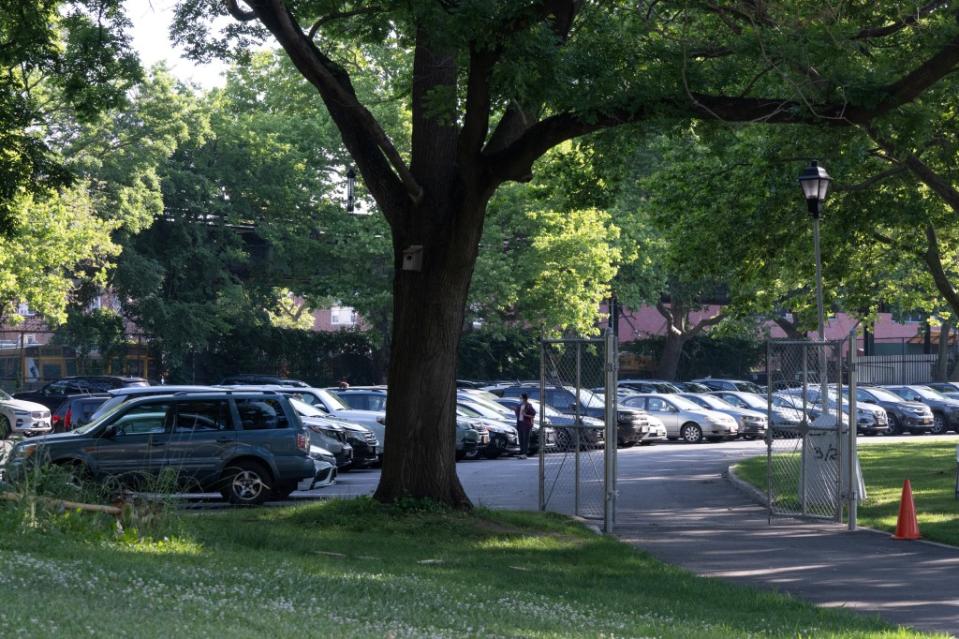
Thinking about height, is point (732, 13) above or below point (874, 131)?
above

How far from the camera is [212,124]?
150 ft

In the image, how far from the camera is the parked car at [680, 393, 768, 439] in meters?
40.2

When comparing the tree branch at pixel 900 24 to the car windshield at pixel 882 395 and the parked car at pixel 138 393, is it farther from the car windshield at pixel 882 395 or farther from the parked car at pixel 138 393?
the car windshield at pixel 882 395

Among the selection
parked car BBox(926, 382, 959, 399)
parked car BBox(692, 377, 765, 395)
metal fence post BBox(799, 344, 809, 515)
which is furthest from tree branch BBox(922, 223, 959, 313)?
parked car BBox(692, 377, 765, 395)

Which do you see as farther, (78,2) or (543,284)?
(543,284)

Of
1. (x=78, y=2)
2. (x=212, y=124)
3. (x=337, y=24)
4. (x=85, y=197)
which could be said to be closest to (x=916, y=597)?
(x=337, y=24)

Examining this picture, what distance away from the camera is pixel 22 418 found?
3225cm

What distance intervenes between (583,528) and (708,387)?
3535 centimetres

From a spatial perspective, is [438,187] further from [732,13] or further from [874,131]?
[874,131]

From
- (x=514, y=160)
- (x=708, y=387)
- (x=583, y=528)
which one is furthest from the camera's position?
(x=708, y=387)

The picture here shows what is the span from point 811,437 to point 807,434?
318 mm

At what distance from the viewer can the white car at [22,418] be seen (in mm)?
31891

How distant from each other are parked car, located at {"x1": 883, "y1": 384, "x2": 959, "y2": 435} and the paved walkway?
25489 millimetres

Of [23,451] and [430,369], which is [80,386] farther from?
[430,369]
